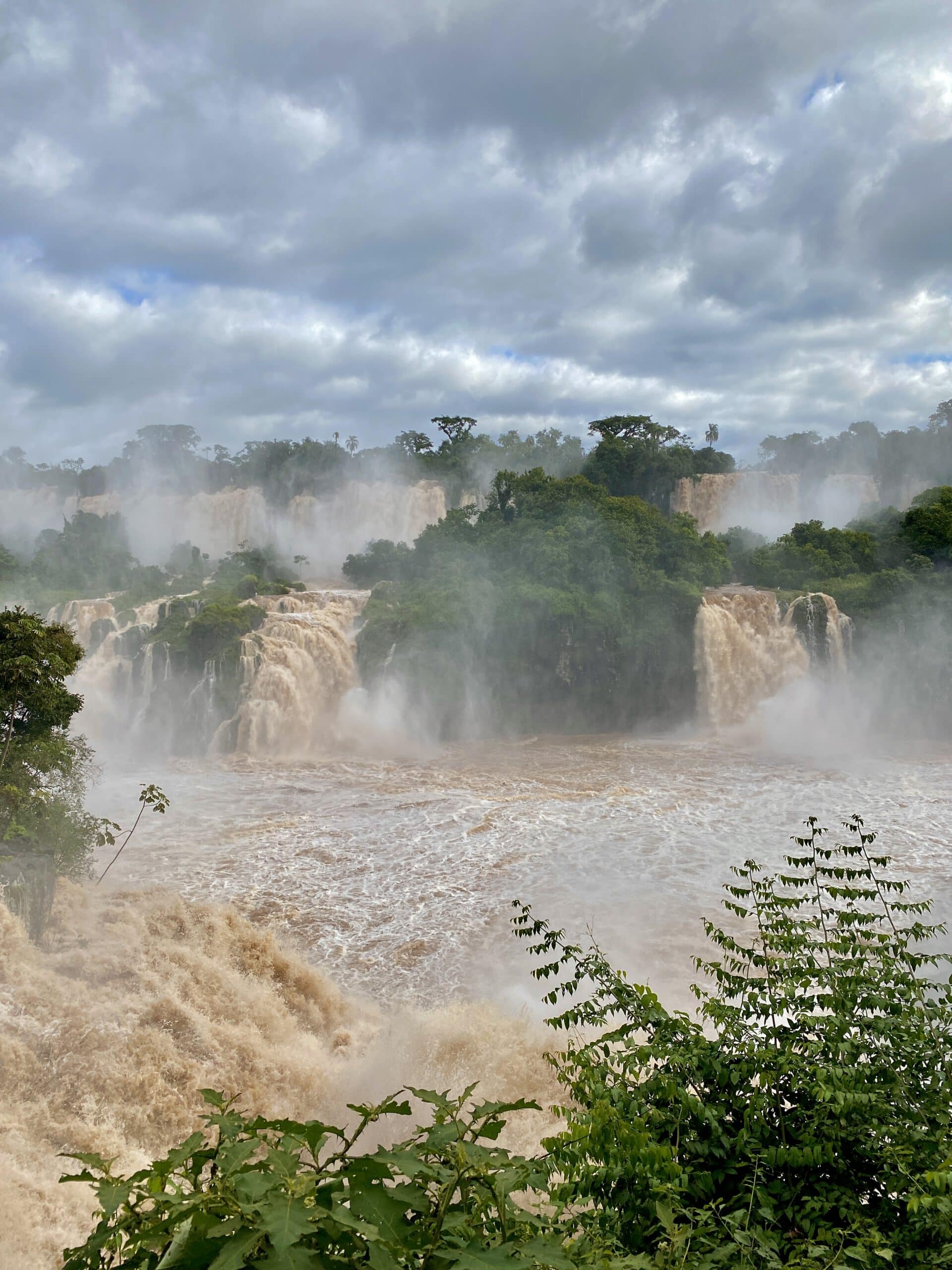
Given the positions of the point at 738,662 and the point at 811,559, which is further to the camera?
the point at 811,559

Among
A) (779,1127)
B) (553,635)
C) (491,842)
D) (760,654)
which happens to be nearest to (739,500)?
(760,654)

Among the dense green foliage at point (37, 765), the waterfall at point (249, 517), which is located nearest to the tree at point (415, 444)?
the waterfall at point (249, 517)

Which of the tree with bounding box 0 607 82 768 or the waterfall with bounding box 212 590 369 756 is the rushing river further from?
the tree with bounding box 0 607 82 768

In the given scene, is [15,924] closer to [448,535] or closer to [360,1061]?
[360,1061]

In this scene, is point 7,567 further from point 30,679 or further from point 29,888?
point 29,888

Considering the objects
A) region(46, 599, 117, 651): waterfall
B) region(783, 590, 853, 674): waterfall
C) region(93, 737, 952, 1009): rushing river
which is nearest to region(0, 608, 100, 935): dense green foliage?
region(93, 737, 952, 1009): rushing river

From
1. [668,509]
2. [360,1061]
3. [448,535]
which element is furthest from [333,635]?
[668,509]

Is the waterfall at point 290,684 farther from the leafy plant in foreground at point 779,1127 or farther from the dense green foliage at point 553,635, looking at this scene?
the leafy plant in foreground at point 779,1127
